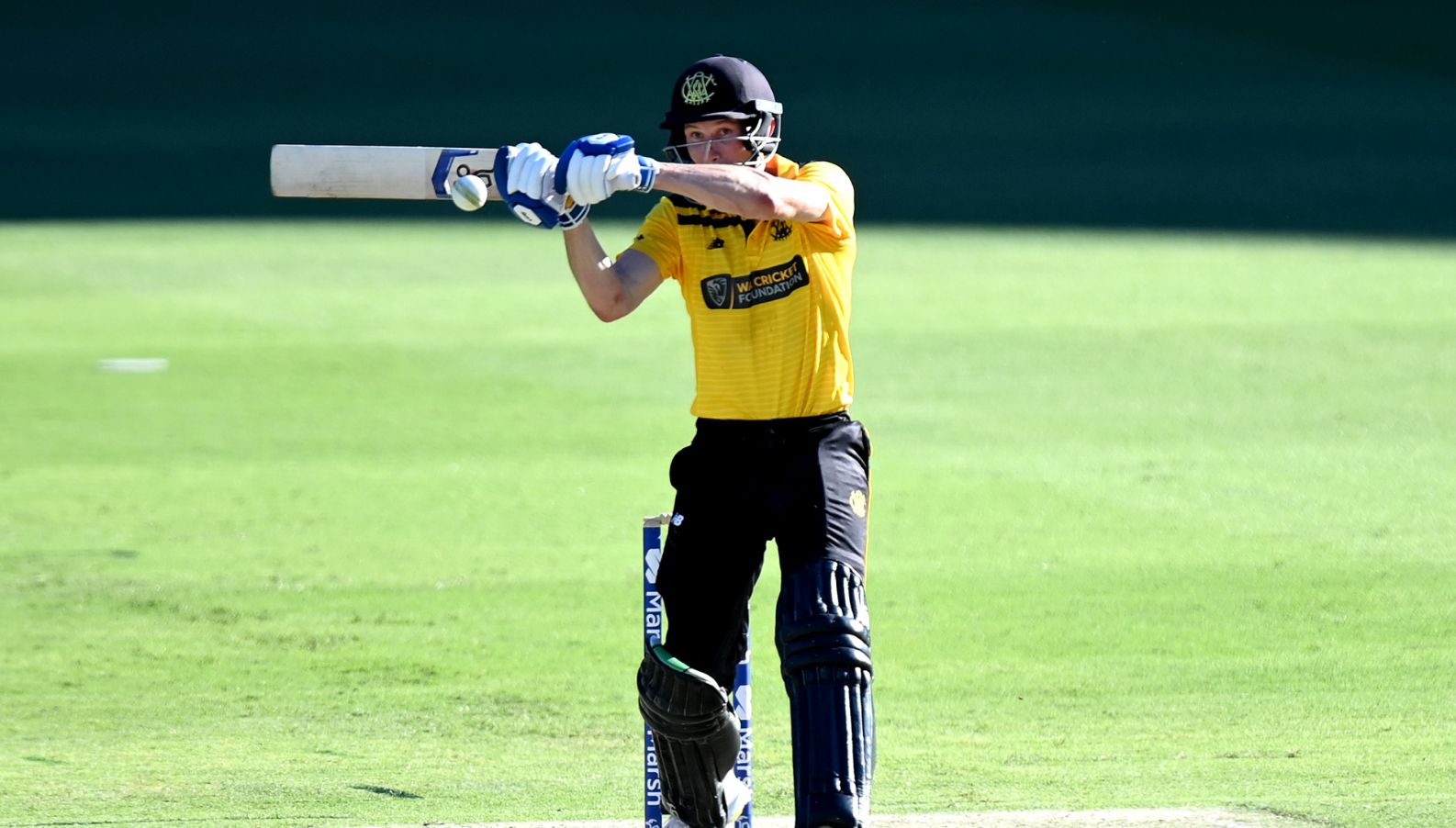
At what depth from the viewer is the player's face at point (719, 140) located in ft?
16.1

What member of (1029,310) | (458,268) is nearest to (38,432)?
(458,268)

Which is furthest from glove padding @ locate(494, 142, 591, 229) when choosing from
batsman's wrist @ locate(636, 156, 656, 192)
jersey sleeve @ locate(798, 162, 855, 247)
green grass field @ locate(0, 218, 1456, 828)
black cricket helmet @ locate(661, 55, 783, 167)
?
green grass field @ locate(0, 218, 1456, 828)

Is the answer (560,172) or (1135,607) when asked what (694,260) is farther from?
(1135,607)

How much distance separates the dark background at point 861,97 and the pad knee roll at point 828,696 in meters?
14.5

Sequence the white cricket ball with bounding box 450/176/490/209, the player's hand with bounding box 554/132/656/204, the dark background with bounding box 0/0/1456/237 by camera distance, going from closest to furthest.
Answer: the player's hand with bounding box 554/132/656/204 < the white cricket ball with bounding box 450/176/490/209 < the dark background with bounding box 0/0/1456/237

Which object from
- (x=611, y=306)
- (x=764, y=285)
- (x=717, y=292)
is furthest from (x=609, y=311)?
(x=764, y=285)

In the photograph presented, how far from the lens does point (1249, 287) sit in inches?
608

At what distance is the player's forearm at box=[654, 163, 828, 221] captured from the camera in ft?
14.8

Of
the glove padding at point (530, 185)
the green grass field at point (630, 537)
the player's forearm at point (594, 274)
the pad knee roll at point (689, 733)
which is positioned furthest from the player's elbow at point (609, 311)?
the green grass field at point (630, 537)

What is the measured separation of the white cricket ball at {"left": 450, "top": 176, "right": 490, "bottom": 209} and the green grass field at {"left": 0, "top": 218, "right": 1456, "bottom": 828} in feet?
5.90

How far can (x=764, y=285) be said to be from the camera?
484 cm

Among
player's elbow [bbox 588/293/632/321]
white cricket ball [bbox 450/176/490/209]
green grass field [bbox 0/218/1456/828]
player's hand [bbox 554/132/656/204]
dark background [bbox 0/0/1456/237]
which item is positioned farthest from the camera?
dark background [bbox 0/0/1456/237]

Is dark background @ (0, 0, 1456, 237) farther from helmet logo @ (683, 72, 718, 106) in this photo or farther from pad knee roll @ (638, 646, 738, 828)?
pad knee roll @ (638, 646, 738, 828)

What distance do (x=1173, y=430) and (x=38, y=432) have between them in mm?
6246
